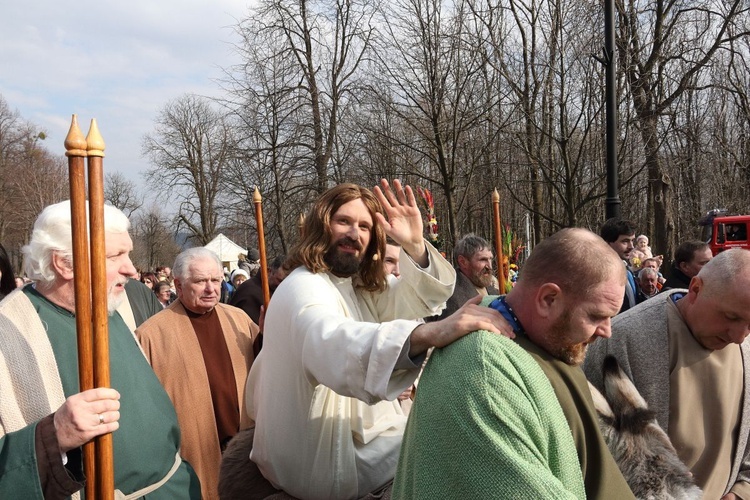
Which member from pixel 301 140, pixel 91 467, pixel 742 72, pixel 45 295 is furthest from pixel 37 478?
pixel 742 72

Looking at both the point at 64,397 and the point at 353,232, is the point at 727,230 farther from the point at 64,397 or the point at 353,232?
the point at 64,397

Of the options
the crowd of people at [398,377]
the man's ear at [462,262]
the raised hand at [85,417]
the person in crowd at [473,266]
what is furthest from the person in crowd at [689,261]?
the raised hand at [85,417]

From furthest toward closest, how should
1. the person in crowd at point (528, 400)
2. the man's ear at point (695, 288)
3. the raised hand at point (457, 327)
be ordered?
the man's ear at point (695, 288), the raised hand at point (457, 327), the person in crowd at point (528, 400)

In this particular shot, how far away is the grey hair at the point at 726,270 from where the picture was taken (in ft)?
8.73

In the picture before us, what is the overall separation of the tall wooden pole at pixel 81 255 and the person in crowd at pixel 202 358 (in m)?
2.13

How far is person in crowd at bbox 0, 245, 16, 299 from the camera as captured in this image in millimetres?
4059

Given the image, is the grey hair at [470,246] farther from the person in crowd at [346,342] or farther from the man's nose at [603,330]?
the man's nose at [603,330]

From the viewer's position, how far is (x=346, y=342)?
198 centimetres

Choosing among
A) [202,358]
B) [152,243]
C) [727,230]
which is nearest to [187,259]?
[202,358]

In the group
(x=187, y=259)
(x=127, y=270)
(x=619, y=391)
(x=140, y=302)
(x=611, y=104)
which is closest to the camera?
(x=619, y=391)

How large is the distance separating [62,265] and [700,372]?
2601 millimetres

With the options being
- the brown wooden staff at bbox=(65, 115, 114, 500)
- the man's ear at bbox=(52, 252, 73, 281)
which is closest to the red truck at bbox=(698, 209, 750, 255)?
the man's ear at bbox=(52, 252, 73, 281)

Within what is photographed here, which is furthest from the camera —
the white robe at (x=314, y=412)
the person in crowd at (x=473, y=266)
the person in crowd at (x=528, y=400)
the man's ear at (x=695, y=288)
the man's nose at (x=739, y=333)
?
the person in crowd at (x=473, y=266)

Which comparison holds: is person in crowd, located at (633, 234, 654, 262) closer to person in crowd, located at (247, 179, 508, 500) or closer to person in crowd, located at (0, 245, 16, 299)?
person in crowd, located at (247, 179, 508, 500)
